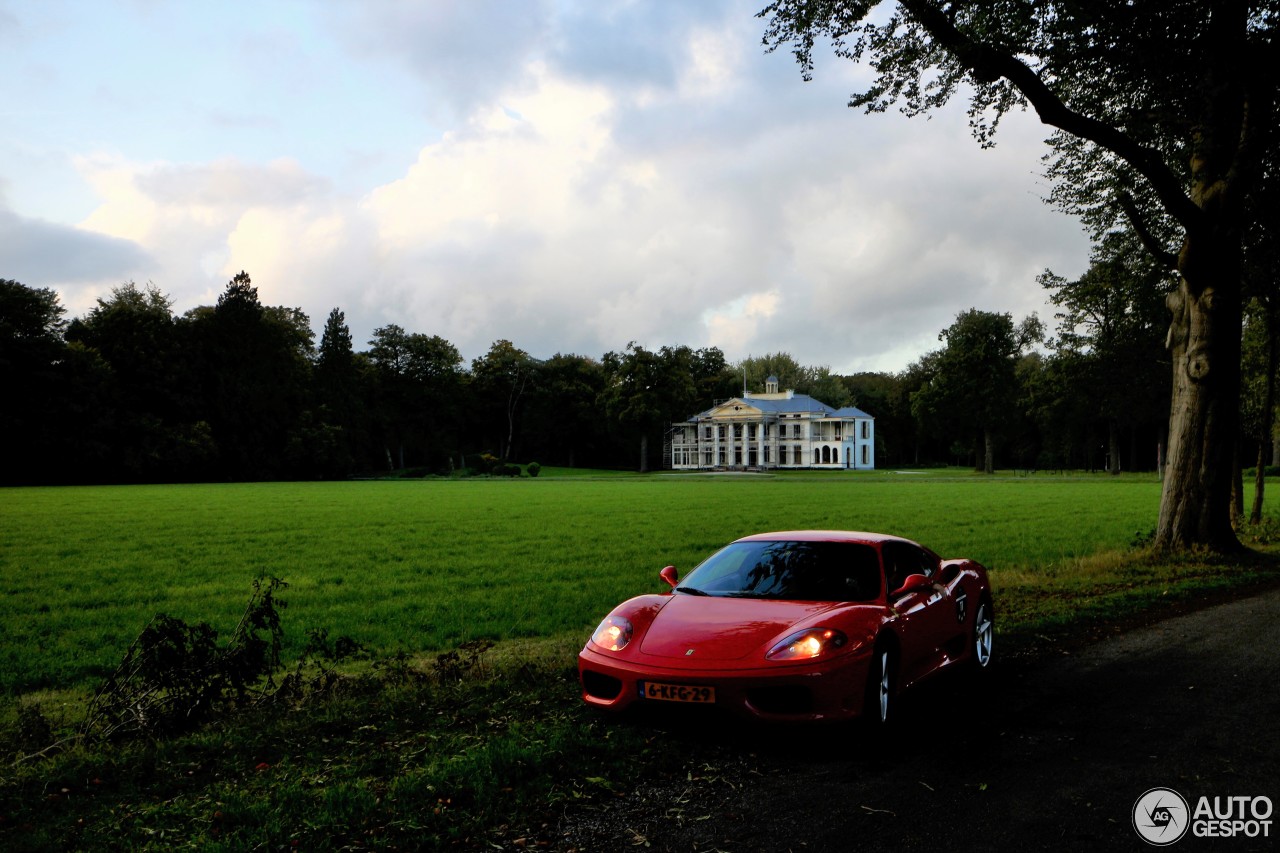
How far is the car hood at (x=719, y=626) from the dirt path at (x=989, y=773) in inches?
26.1

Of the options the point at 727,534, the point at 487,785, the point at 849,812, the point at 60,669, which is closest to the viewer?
the point at 849,812

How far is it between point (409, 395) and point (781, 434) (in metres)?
52.6

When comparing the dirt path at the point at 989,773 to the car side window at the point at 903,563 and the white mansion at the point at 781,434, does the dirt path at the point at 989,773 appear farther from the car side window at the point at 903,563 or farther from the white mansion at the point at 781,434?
the white mansion at the point at 781,434

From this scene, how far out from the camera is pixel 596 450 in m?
126

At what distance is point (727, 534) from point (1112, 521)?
13100mm

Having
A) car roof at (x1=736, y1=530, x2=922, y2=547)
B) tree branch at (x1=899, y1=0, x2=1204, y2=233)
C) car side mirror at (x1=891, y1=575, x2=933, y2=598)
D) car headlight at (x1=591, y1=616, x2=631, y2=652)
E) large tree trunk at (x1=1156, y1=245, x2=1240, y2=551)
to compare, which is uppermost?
tree branch at (x1=899, y1=0, x2=1204, y2=233)

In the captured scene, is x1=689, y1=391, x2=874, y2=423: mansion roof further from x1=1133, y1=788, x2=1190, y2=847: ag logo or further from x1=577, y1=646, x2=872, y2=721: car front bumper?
x1=1133, y1=788, x2=1190, y2=847: ag logo

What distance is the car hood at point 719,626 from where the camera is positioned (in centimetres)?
604

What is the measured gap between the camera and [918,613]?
7.10 m

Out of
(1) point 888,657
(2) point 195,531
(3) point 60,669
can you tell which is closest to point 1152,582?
(1) point 888,657

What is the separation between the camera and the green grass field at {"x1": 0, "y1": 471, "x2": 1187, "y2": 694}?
38.7 feet

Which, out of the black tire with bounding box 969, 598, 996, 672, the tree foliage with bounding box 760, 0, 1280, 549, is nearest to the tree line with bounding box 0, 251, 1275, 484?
the tree foliage with bounding box 760, 0, 1280, 549

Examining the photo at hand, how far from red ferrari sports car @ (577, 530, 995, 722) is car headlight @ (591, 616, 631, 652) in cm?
1

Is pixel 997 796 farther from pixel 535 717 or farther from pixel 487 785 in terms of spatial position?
pixel 535 717
